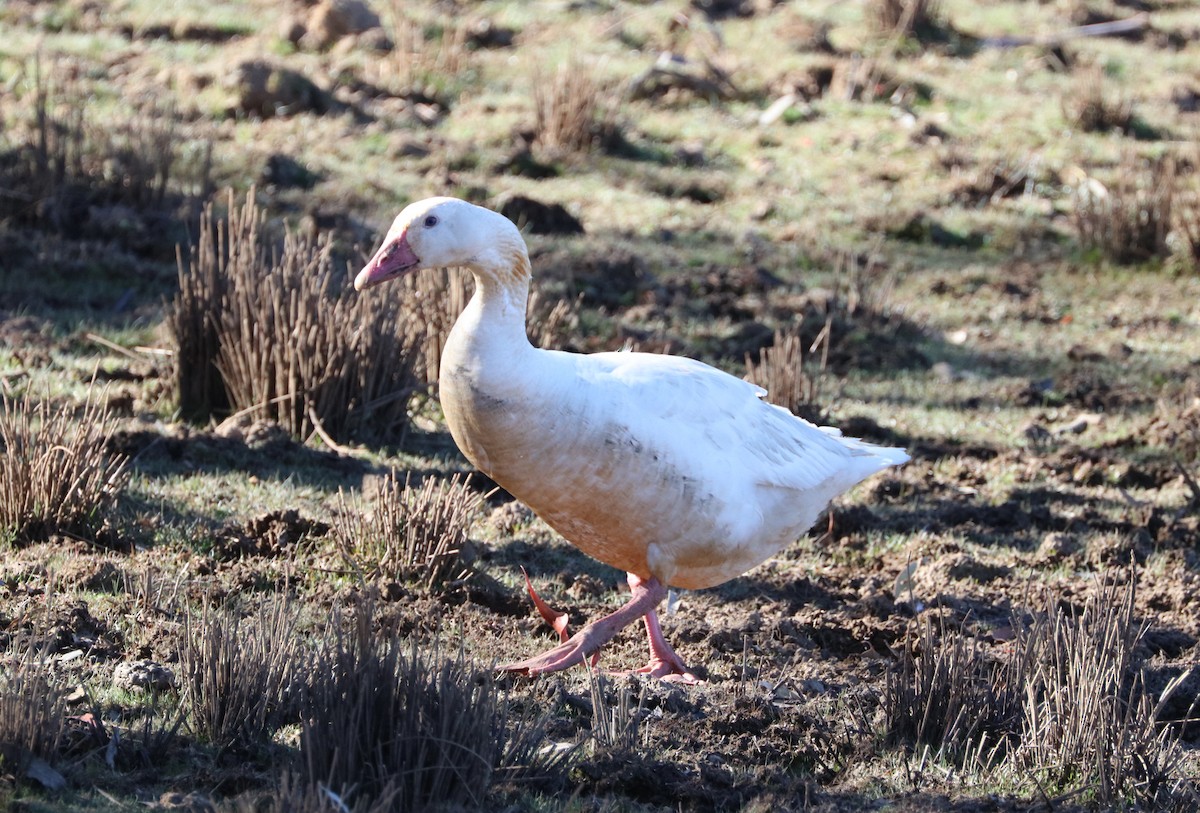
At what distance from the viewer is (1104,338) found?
10352mm

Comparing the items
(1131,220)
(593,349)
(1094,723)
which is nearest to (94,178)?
(593,349)

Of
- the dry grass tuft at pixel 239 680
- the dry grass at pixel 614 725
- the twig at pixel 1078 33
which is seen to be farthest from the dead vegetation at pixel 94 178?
the twig at pixel 1078 33

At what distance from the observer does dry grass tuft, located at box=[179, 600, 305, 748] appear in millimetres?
4266

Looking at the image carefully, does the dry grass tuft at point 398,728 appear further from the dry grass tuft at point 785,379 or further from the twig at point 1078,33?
the twig at point 1078,33

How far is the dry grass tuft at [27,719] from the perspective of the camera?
390 cm

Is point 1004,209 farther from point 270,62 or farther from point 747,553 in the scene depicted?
point 747,553

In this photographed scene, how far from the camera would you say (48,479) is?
18.9ft

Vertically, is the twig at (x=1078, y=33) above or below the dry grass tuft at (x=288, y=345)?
above

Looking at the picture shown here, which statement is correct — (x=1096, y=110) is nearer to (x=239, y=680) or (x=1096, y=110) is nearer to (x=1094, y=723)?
(x=1094, y=723)

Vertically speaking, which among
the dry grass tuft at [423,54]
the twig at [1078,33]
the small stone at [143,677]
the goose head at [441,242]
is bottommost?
the small stone at [143,677]

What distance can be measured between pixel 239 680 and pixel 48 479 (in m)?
1.92

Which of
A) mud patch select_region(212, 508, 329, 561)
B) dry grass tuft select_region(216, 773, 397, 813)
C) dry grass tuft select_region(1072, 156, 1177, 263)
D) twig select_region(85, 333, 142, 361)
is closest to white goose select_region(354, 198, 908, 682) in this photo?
mud patch select_region(212, 508, 329, 561)

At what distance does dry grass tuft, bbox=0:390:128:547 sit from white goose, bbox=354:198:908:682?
1.73 m

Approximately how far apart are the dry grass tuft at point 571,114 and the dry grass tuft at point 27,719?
956 cm
